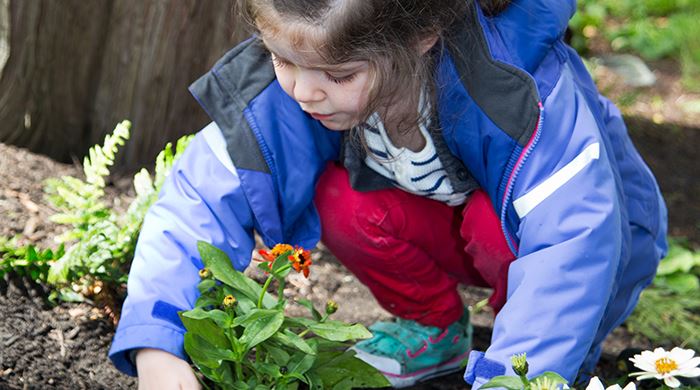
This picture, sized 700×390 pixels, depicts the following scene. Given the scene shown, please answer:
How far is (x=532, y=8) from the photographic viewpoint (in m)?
2.27

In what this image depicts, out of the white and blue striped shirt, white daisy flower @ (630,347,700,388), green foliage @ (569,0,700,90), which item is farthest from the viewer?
green foliage @ (569,0,700,90)

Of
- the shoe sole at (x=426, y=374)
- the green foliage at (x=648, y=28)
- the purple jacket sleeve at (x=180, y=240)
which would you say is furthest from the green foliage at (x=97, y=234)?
A: the green foliage at (x=648, y=28)

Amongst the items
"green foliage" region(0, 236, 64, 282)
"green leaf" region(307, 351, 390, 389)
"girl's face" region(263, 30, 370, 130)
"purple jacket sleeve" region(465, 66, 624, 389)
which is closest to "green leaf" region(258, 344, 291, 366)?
"green leaf" region(307, 351, 390, 389)

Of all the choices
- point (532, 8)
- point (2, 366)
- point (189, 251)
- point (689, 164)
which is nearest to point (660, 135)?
point (689, 164)

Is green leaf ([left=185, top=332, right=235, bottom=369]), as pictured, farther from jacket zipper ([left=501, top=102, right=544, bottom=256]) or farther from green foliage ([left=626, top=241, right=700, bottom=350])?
green foliage ([left=626, top=241, right=700, bottom=350])

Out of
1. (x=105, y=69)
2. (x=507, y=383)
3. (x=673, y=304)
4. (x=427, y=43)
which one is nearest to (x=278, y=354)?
(x=507, y=383)

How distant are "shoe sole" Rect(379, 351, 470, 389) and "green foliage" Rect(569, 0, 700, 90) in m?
2.79

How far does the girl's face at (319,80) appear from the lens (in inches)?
82.8

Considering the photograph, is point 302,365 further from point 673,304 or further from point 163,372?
point 673,304

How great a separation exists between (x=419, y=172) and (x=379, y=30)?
1.60ft

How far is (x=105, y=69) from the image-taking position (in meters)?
3.28

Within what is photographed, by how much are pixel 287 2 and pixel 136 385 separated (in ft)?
3.42

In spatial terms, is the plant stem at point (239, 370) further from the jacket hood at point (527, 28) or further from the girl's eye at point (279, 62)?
the jacket hood at point (527, 28)

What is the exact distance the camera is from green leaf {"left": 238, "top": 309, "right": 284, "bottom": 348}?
206cm
